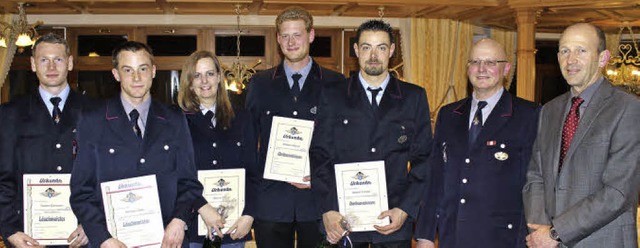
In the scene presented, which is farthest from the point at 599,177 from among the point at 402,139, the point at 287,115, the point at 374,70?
the point at 287,115

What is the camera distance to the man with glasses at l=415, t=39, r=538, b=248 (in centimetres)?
368

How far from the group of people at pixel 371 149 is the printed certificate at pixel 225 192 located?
55mm

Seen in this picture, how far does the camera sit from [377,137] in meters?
3.77

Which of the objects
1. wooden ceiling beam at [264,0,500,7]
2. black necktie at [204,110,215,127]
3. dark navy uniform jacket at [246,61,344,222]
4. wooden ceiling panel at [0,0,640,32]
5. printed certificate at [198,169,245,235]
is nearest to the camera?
printed certificate at [198,169,245,235]

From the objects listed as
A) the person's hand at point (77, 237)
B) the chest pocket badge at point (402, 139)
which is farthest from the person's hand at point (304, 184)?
the person's hand at point (77, 237)

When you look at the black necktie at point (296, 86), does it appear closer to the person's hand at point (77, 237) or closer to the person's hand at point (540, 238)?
the person's hand at point (77, 237)

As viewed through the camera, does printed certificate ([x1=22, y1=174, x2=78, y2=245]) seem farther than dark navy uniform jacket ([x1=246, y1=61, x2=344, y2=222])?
No

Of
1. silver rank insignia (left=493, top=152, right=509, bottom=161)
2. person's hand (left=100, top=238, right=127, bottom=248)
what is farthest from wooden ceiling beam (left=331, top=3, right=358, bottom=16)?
person's hand (left=100, top=238, right=127, bottom=248)

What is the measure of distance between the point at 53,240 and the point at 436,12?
28.8ft

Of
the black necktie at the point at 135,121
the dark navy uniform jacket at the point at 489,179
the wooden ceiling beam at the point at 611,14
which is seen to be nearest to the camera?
the black necktie at the point at 135,121

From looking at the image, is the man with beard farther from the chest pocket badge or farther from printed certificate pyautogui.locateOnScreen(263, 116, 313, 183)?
printed certificate pyautogui.locateOnScreen(263, 116, 313, 183)

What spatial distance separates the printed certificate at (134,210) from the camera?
135 inches

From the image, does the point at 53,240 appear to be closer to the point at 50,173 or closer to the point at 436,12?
the point at 50,173

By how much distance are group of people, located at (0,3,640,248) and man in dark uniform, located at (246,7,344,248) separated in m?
0.01
